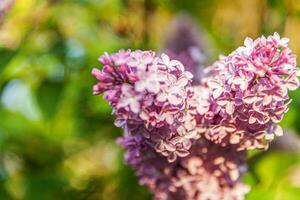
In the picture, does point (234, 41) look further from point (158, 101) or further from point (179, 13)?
point (158, 101)

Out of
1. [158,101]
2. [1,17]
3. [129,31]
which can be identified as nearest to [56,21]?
[129,31]

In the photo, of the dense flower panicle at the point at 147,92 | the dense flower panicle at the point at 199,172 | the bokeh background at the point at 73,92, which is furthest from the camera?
the bokeh background at the point at 73,92

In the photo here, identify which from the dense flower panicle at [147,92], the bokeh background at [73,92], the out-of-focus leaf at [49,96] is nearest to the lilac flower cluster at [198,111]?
Result: the dense flower panicle at [147,92]

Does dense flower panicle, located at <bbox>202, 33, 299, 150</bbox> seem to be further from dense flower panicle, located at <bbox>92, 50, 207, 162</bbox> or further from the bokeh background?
the bokeh background

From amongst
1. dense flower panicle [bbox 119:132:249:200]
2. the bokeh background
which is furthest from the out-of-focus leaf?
dense flower panicle [bbox 119:132:249:200]

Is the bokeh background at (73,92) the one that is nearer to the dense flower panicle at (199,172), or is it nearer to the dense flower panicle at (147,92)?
the dense flower panicle at (199,172)

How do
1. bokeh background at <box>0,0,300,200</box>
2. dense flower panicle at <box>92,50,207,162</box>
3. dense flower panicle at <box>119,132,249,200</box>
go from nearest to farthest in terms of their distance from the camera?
dense flower panicle at <box>92,50,207,162</box> → dense flower panicle at <box>119,132,249,200</box> → bokeh background at <box>0,0,300,200</box>

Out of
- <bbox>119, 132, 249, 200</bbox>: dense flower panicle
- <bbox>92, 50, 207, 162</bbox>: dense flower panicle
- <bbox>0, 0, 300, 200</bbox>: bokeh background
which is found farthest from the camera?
<bbox>0, 0, 300, 200</bbox>: bokeh background
